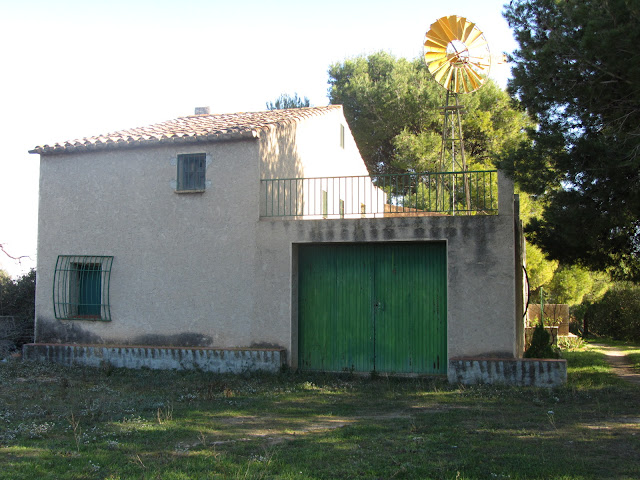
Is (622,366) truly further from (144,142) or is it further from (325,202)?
(144,142)

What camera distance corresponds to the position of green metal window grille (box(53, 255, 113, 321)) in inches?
506

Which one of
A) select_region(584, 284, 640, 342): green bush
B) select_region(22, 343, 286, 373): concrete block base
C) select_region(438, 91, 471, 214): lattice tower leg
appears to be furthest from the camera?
select_region(584, 284, 640, 342): green bush

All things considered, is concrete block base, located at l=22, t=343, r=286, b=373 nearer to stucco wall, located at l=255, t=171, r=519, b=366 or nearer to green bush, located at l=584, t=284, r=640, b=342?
stucco wall, located at l=255, t=171, r=519, b=366

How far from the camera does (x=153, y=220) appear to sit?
493 inches

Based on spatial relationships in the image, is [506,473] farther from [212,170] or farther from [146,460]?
[212,170]

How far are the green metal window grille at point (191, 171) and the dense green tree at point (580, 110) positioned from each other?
586 cm

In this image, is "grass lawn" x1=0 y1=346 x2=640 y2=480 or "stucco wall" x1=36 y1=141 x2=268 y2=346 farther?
"stucco wall" x1=36 y1=141 x2=268 y2=346

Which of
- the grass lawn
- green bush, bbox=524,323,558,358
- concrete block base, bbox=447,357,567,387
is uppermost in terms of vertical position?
green bush, bbox=524,323,558,358

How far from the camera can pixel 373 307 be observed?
38.5 ft

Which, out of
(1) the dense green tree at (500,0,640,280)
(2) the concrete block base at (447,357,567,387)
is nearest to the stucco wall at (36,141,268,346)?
(2) the concrete block base at (447,357,567,387)

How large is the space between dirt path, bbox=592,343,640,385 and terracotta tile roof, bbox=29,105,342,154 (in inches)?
339

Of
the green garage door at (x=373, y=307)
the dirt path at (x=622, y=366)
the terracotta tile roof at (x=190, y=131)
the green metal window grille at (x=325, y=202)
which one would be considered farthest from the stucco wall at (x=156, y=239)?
the dirt path at (x=622, y=366)

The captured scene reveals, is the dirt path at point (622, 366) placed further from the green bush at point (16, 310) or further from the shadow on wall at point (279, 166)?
the green bush at point (16, 310)

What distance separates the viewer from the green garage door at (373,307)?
11453mm
